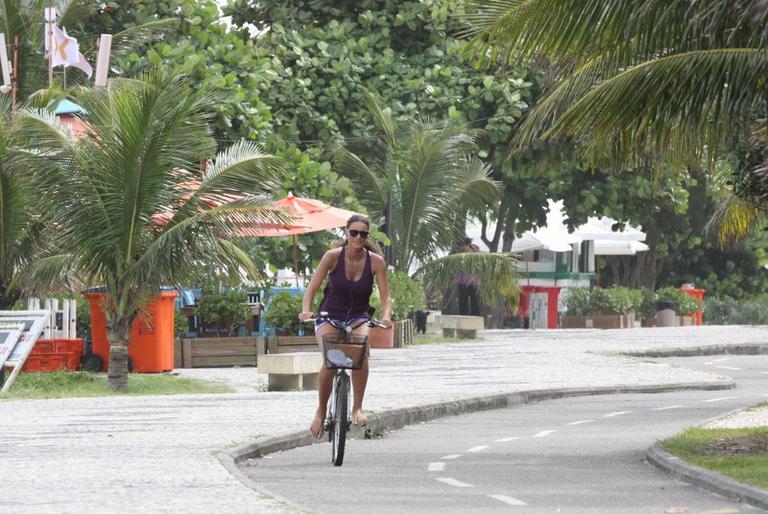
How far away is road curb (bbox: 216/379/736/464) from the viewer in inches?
539

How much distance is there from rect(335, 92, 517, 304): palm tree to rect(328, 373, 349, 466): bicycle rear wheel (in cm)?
2091

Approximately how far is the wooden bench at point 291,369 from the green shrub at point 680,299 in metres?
28.2

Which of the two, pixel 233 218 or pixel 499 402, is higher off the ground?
pixel 233 218

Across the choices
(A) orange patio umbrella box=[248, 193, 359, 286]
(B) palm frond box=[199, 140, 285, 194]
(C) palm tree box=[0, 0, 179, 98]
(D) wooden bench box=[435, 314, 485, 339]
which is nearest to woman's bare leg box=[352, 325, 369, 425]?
(B) palm frond box=[199, 140, 285, 194]

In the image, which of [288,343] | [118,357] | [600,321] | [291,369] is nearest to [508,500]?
[291,369]

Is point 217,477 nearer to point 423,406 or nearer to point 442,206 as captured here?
point 423,406

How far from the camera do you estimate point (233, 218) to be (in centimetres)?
2095

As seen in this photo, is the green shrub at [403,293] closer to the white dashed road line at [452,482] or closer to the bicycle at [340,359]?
the bicycle at [340,359]

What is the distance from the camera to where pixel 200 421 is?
16359 mm

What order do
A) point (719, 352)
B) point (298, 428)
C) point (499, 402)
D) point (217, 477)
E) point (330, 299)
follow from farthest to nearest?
point (719, 352)
point (499, 402)
point (298, 428)
point (330, 299)
point (217, 477)

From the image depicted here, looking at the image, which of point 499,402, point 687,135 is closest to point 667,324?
point 499,402

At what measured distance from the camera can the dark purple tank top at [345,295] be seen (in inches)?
529

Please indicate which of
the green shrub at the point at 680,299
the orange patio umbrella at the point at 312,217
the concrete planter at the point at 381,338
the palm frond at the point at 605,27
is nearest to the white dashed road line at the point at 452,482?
the palm frond at the point at 605,27

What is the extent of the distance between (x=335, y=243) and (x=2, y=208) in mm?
8820
